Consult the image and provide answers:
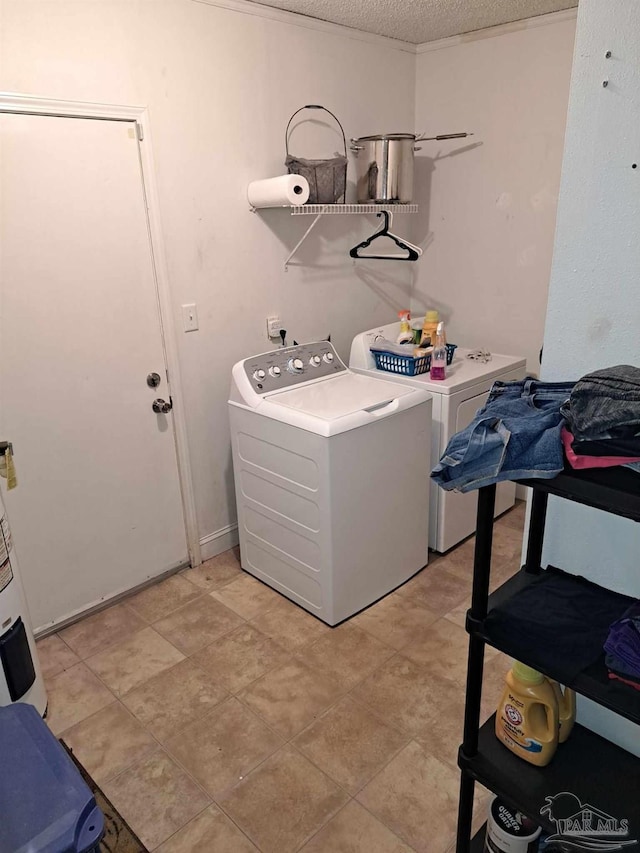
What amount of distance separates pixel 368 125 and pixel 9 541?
261 cm

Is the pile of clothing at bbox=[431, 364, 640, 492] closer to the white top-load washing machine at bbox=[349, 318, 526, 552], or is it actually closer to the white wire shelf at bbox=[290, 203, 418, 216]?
the white top-load washing machine at bbox=[349, 318, 526, 552]

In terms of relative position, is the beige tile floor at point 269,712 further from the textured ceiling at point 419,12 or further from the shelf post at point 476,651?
the textured ceiling at point 419,12

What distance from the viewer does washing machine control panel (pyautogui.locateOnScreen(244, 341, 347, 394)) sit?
2514 mm

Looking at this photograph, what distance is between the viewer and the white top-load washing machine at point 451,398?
2.60 m

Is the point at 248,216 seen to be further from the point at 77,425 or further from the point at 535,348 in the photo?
the point at 535,348

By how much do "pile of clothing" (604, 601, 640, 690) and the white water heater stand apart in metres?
1.60

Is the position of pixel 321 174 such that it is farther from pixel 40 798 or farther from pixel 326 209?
pixel 40 798

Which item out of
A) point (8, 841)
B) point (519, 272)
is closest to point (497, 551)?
point (519, 272)

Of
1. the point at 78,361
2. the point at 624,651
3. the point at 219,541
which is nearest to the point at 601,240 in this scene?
the point at 624,651

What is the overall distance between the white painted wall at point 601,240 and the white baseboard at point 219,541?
1.94 meters

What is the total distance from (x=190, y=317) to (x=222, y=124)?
82 centimetres

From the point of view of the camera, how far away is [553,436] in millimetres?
967

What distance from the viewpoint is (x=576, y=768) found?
49.4 inches

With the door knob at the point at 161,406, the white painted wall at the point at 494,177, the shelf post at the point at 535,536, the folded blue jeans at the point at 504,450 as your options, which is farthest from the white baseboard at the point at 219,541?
the folded blue jeans at the point at 504,450
